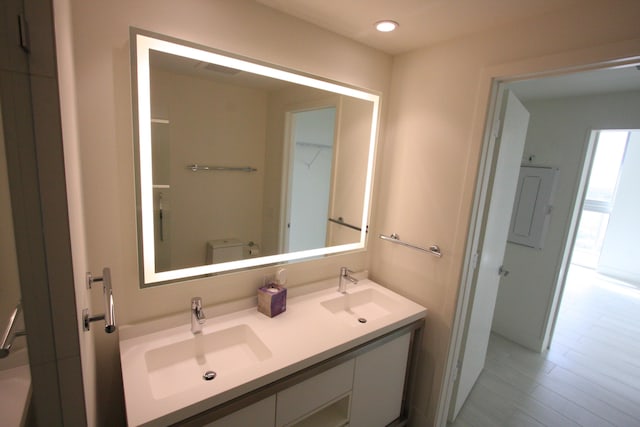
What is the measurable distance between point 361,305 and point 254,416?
101cm

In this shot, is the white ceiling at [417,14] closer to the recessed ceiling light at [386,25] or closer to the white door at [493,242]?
the recessed ceiling light at [386,25]

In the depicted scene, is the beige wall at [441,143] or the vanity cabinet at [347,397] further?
the beige wall at [441,143]

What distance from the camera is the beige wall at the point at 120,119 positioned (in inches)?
42.5

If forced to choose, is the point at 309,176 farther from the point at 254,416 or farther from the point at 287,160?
the point at 254,416

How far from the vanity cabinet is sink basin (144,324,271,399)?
187 millimetres

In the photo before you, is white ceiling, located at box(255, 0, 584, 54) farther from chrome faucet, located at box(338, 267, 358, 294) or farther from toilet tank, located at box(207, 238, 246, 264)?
chrome faucet, located at box(338, 267, 358, 294)

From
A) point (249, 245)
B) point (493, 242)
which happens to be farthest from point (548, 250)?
point (249, 245)

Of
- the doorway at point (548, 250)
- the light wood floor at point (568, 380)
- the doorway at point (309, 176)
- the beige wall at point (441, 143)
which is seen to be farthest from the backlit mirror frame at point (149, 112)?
the doorway at point (548, 250)

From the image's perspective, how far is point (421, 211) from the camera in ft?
6.06

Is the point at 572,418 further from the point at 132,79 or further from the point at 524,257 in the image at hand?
the point at 132,79

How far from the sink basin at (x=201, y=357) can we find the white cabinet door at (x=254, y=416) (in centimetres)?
16

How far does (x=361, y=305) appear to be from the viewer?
1979mm

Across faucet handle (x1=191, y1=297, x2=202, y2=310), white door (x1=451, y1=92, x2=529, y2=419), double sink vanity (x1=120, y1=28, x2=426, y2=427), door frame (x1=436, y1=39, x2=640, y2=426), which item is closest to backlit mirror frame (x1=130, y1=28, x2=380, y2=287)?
double sink vanity (x1=120, y1=28, x2=426, y2=427)

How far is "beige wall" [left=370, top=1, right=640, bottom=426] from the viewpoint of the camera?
4.22 ft
